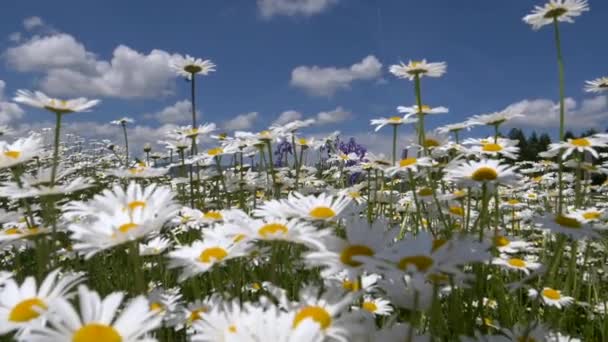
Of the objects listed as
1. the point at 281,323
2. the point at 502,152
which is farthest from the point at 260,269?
the point at 281,323

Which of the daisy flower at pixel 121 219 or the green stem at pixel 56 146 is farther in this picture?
the green stem at pixel 56 146

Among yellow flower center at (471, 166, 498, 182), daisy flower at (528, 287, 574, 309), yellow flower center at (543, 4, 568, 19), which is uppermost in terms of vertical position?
yellow flower center at (543, 4, 568, 19)

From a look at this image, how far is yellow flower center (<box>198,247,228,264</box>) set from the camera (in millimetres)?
1659

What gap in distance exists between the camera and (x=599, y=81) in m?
3.73

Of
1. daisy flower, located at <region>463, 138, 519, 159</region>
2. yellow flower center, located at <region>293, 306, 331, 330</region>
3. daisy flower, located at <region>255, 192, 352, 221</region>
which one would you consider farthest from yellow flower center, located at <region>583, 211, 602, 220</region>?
yellow flower center, located at <region>293, 306, 331, 330</region>

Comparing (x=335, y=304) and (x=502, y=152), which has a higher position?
(x=502, y=152)

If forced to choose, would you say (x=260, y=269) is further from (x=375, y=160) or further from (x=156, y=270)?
(x=375, y=160)

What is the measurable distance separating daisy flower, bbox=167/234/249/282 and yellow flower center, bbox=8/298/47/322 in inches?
16.2

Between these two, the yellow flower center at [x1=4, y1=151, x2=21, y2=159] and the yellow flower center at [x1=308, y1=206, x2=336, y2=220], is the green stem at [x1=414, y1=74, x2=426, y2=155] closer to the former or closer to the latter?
the yellow flower center at [x1=308, y1=206, x2=336, y2=220]

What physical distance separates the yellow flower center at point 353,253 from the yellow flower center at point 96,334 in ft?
2.17

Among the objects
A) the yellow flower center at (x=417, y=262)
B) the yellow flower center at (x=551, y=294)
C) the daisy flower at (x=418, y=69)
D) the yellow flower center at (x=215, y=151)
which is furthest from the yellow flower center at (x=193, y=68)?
the yellow flower center at (x=417, y=262)

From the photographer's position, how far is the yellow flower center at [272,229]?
5.12ft

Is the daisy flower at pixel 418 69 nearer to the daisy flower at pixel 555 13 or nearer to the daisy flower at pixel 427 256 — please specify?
the daisy flower at pixel 555 13

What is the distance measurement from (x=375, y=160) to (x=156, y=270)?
190cm
